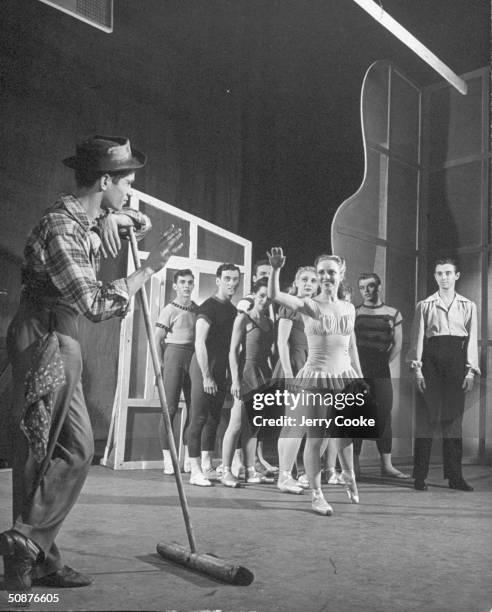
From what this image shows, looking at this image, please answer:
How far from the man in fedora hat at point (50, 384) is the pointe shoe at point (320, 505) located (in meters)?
1.39

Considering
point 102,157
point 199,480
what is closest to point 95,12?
point 102,157

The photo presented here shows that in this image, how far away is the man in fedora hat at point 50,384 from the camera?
1946 millimetres

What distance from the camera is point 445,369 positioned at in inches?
155

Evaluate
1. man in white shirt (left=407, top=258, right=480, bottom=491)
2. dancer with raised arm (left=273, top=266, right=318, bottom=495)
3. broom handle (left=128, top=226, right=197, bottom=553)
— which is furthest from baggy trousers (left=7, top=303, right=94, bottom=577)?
man in white shirt (left=407, top=258, right=480, bottom=491)

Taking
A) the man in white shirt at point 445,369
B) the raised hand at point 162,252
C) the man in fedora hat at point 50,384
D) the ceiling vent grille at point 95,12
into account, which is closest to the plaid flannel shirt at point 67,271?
the man in fedora hat at point 50,384

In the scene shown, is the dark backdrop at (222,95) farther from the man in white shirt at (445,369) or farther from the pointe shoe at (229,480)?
the pointe shoe at (229,480)

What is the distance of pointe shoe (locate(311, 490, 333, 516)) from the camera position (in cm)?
311

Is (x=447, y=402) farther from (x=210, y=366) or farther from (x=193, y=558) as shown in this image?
(x=193, y=558)

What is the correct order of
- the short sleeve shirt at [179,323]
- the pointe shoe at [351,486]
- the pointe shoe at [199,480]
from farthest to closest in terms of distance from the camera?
the short sleeve shirt at [179,323] → the pointe shoe at [199,480] → the pointe shoe at [351,486]

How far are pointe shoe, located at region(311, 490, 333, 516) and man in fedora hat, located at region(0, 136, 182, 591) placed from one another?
4.55 feet

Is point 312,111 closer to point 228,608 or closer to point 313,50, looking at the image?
point 313,50

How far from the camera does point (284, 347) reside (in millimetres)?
3725

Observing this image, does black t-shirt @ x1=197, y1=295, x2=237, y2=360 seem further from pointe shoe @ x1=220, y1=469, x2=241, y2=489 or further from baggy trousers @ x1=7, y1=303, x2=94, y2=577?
baggy trousers @ x1=7, y1=303, x2=94, y2=577

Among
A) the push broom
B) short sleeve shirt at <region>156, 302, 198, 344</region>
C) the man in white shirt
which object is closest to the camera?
the push broom
